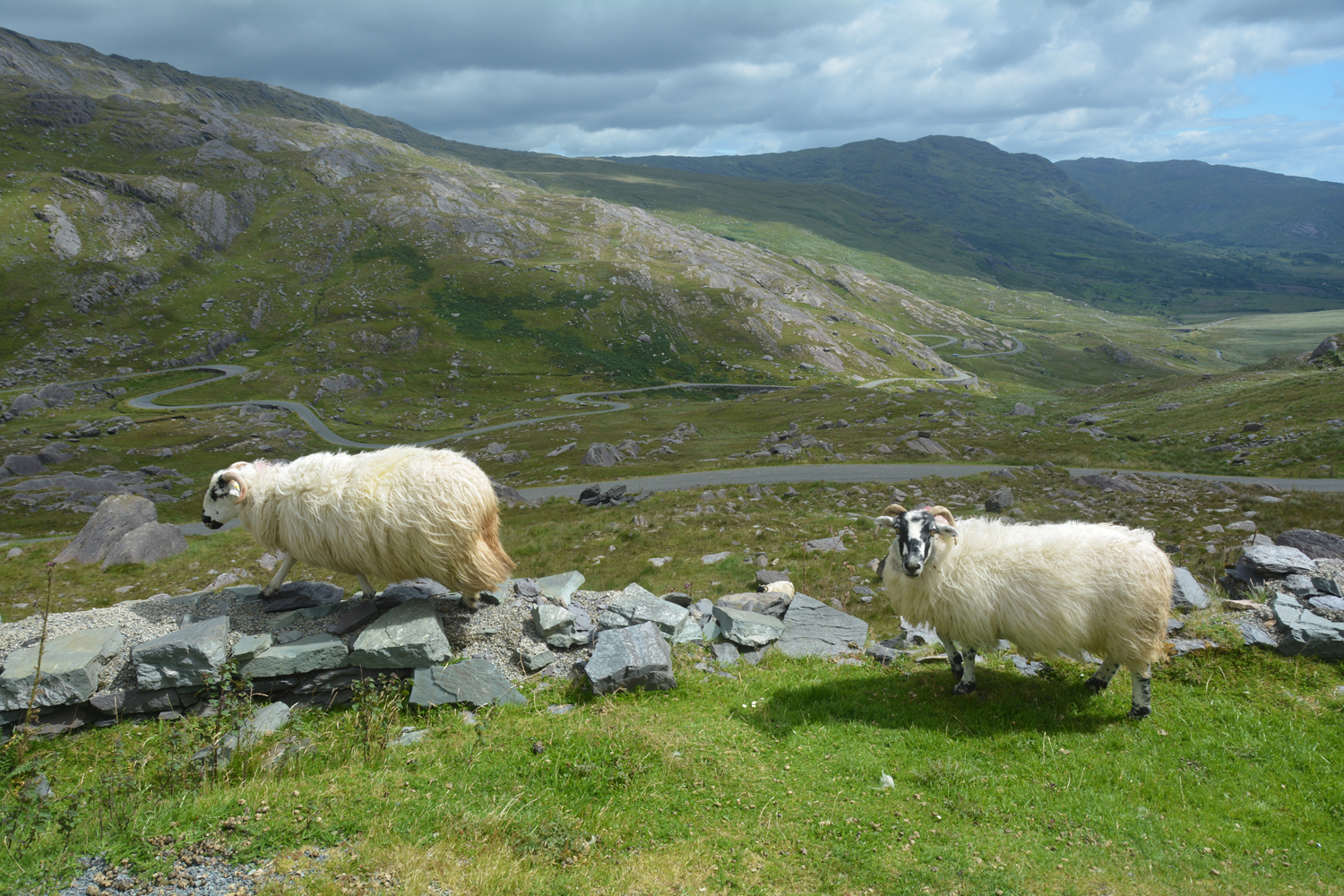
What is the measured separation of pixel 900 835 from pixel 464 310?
5905 inches

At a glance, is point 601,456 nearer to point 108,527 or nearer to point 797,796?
point 108,527

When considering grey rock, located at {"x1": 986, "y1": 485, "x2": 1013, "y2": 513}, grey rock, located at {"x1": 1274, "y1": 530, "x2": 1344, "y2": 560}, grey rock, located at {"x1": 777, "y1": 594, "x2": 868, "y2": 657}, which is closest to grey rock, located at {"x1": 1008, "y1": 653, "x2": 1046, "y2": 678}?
grey rock, located at {"x1": 777, "y1": 594, "x2": 868, "y2": 657}

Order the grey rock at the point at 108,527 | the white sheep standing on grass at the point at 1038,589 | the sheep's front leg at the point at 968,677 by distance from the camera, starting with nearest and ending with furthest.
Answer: the white sheep standing on grass at the point at 1038,589, the sheep's front leg at the point at 968,677, the grey rock at the point at 108,527

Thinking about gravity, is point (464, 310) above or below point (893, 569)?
above

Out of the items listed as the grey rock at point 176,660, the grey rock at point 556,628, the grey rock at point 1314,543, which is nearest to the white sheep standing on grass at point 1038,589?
the grey rock at point 556,628

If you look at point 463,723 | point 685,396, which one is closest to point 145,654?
point 463,723

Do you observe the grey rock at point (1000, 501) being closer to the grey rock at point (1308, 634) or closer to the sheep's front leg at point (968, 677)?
the grey rock at point (1308, 634)

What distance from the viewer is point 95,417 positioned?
83062 millimetres

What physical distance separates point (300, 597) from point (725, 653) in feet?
35.1

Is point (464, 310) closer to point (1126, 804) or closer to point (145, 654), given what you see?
point (145, 654)

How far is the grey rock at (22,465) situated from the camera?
200 ft

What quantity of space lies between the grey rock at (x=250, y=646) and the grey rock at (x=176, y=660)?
225 millimetres

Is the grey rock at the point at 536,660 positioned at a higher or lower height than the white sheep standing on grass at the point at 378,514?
lower

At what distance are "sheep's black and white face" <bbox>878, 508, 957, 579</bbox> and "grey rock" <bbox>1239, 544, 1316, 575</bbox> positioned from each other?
11.2 m
